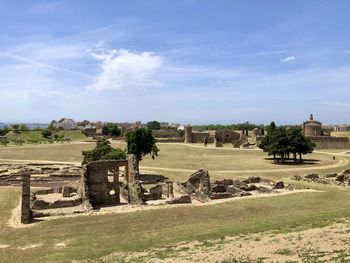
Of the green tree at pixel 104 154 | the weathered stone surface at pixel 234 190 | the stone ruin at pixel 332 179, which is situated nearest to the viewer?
the weathered stone surface at pixel 234 190

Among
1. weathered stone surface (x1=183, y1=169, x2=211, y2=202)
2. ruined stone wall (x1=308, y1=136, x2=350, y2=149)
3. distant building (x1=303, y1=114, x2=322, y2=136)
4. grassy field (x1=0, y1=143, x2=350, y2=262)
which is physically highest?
distant building (x1=303, y1=114, x2=322, y2=136)

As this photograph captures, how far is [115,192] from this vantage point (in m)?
37.8

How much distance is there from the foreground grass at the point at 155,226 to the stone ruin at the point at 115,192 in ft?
8.85

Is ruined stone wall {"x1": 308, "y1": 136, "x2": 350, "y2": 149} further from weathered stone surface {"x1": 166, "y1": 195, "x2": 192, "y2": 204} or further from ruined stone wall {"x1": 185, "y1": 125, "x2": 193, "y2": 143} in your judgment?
weathered stone surface {"x1": 166, "y1": 195, "x2": 192, "y2": 204}

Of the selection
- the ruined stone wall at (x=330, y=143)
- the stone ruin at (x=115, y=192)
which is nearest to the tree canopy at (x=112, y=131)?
the ruined stone wall at (x=330, y=143)

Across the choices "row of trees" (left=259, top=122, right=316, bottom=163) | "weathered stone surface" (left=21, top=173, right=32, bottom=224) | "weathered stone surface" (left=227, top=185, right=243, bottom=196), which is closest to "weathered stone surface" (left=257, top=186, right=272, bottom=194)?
"weathered stone surface" (left=227, top=185, right=243, bottom=196)

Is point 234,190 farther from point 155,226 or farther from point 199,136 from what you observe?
point 199,136

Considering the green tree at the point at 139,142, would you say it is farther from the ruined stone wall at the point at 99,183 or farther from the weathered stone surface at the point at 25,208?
the weathered stone surface at the point at 25,208

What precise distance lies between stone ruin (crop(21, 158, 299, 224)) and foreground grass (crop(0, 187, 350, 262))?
2697 millimetres

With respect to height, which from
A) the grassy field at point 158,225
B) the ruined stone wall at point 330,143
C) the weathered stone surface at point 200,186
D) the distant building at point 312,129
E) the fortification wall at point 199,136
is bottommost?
the grassy field at point 158,225

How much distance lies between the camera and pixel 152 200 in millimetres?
38219

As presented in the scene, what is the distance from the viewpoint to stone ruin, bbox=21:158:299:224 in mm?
33875

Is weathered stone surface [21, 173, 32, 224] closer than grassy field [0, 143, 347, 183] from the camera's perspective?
Yes

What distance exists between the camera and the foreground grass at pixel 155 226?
21.9 m
